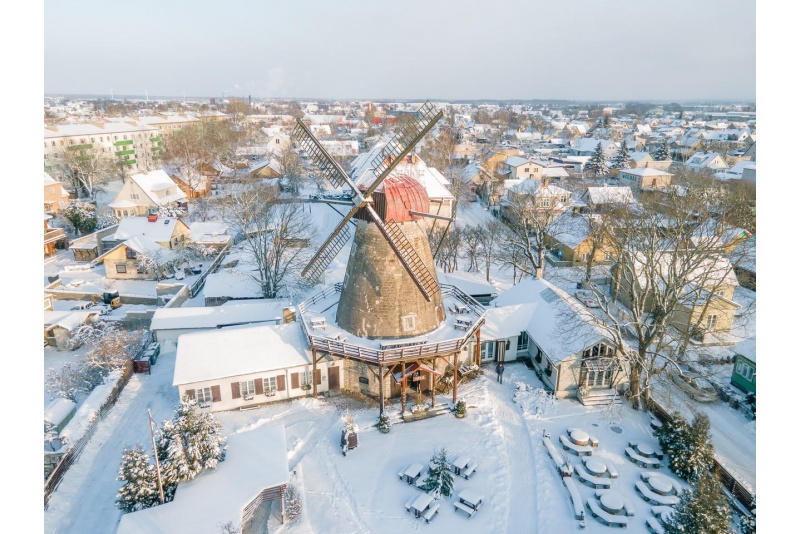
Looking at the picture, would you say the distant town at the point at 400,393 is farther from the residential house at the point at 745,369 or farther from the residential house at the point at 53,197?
the residential house at the point at 53,197

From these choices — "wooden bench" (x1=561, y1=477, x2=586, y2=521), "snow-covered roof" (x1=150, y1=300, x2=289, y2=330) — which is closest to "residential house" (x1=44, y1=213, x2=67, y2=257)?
"snow-covered roof" (x1=150, y1=300, x2=289, y2=330)

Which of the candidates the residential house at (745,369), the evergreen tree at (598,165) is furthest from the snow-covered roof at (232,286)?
the evergreen tree at (598,165)

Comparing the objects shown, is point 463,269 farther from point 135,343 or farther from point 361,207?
point 135,343

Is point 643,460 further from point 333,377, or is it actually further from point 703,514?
point 333,377

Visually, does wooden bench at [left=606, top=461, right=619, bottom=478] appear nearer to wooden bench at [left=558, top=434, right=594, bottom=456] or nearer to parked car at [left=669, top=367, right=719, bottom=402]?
wooden bench at [left=558, top=434, right=594, bottom=456]

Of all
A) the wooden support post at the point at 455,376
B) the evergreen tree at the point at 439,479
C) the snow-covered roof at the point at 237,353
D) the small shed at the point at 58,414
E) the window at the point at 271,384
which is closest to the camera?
the evergreen tree at the point at 439,479

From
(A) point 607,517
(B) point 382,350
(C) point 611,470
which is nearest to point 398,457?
(B) point 382,350
